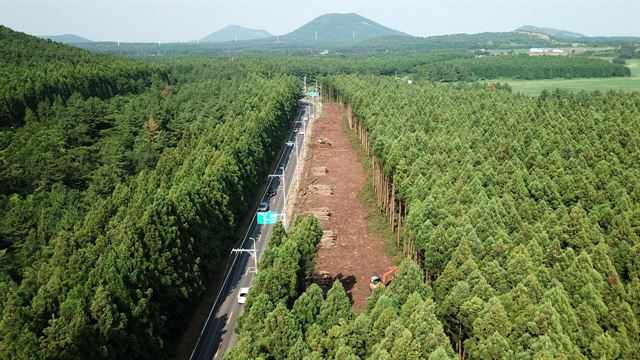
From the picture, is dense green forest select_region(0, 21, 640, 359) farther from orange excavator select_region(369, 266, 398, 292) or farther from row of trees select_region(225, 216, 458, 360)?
orange excavator select_region(369, 266, 398, 292)

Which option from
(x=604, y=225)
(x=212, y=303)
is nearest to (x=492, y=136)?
(x=604, y=225)

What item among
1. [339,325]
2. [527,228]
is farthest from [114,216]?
[527,228]

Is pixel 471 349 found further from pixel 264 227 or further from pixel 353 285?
pixel 264 227

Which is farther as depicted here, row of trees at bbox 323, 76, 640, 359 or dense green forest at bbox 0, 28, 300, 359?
dense green forest at bbox 0, 28, 300, 359

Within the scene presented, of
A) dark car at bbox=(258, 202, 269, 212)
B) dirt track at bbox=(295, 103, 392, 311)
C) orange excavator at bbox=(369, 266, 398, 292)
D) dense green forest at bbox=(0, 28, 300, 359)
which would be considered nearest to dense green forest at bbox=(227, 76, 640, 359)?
orange excavator at bbox=(369, 266, 398, 292)

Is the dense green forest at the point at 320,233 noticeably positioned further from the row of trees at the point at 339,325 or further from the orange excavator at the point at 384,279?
the orange excavator at the point at 384,279

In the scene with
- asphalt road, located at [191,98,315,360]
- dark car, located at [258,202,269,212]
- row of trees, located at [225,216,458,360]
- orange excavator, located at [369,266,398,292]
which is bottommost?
asphalt road, located at [191,98,315,360]

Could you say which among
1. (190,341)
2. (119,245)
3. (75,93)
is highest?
(75,93)
